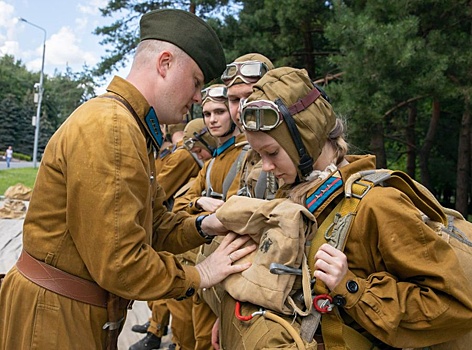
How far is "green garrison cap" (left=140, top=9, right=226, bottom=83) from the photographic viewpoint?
7.66 ft

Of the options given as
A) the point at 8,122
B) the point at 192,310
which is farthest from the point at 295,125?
the point at 8,122

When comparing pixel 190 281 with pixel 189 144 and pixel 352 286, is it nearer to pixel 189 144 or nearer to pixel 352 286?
pixel 352 286

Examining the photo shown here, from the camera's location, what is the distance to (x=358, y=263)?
6.65 ft

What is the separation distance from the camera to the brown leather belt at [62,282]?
214cm

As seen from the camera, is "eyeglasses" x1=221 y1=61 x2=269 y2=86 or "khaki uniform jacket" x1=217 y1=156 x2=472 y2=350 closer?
"khaki uniform jacket" x1=217 y1=156 x2=472 y2=350

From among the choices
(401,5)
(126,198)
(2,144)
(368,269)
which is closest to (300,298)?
(368,269)

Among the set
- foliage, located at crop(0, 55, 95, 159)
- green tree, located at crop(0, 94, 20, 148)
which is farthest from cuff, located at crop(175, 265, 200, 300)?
green tree, located at crop(0, 94, 20, 148)

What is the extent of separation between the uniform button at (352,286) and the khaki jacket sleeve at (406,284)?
0.03 ft

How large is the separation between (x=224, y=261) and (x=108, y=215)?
1.90 ft

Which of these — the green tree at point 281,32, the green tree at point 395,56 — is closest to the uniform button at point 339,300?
the green tree at point 395,56

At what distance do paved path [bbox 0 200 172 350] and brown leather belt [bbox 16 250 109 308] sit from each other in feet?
11.6

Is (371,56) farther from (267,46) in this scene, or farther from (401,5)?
(267,46)

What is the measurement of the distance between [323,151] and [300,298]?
28.6 inches

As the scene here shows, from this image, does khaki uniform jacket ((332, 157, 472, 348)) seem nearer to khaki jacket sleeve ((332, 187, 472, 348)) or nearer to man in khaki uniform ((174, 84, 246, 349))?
khaki jacket sleeve ((332, 187, 472, 348))
